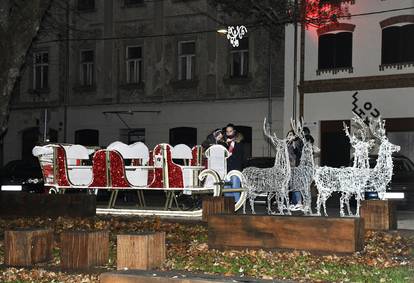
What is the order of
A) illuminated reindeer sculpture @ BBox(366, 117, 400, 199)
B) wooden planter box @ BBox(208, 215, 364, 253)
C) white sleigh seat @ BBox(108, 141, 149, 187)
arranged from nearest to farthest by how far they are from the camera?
wooden planter box @ BBox(208, 215, 364, 253)
illuminated reindeer sculpture @ BBox(366, 117, 400, 199)
white sleigh seat @ BBox(108, 141, 149, 187)

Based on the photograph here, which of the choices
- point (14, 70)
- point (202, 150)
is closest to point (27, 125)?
point (202, 150)

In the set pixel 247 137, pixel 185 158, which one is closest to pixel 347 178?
pixel 185 158

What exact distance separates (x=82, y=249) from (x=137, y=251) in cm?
156

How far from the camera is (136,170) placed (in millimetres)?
15148

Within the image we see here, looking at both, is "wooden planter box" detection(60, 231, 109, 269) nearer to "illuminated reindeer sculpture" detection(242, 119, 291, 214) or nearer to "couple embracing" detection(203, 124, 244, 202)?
"illuminated reindeer sculpture" detection(242, 119, 291, 214)

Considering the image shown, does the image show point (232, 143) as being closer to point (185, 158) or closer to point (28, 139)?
point (185, 158)

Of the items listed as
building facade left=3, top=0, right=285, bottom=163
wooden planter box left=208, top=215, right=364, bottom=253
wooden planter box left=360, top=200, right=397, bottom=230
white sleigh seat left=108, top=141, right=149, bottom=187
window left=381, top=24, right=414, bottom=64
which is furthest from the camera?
building facade left=3, top=0, right=285, bottom=163

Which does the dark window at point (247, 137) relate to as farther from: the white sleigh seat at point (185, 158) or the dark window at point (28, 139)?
the white sleigh seat at point (185, 158)

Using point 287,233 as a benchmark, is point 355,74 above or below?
above

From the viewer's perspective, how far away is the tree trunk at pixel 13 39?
1162 centimetres

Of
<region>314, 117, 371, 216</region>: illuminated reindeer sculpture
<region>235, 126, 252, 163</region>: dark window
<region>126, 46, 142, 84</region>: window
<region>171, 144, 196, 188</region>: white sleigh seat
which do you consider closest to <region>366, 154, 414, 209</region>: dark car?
<region>171, 144, 196, 188</region>: white sleigh seat

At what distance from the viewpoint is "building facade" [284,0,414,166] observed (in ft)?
96.5

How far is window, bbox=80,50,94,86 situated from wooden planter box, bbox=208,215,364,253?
30176 millimetres

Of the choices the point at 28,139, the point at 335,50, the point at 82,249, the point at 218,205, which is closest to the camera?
the point at 82,249
